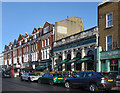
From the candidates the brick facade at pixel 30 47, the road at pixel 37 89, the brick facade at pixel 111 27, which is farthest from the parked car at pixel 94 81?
the brick facade at pixel 30 47

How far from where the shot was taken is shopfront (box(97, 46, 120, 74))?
21.2 m

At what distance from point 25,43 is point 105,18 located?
31.3 metres

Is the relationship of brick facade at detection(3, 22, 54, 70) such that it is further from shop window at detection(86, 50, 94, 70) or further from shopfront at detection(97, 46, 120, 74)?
shopfront at detection(97, 46, 120, 74)

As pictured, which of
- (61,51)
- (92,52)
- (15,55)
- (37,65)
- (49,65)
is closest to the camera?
(92,52)

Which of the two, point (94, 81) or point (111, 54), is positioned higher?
point (111, 54)

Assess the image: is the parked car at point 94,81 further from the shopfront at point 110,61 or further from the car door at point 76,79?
the shopfront at point 110,61

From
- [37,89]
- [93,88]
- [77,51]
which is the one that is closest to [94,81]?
[93,88]

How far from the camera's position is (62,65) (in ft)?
105

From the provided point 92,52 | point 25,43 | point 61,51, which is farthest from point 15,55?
point 92,52

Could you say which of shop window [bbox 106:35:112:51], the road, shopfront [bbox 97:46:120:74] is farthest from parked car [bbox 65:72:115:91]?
shop window [bbox 106:35:112:51]

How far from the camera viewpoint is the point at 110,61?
22.5m

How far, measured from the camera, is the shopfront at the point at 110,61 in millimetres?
21206

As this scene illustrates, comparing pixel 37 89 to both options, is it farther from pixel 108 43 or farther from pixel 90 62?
pixel 90 62

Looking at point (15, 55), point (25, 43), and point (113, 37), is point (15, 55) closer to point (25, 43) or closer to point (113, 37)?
point (25, 43)
